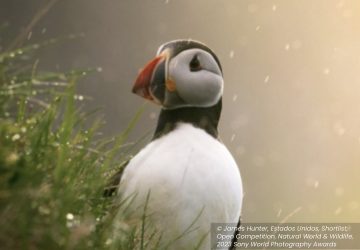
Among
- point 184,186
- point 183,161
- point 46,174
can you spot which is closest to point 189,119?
point 183,161

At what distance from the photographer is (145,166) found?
3.03m

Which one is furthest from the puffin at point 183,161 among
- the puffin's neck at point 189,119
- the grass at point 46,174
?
the grass at point 46,174

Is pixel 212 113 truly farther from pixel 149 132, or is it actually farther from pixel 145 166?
pixel 149 132

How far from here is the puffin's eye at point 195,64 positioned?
3.35 m

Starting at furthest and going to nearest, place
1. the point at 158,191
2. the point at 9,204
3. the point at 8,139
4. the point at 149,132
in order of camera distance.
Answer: the point at 158,191, the point at 149,132, the point at 8,139, the point at 9,204

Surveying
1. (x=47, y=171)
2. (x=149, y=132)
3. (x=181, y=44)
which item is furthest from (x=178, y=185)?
(x=47, y=171)

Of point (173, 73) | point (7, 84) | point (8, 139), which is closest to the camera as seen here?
point (8, 139)

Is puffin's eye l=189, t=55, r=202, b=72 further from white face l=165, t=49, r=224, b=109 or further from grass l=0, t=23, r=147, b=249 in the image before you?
grass l=0, t=23, r=147, b=249

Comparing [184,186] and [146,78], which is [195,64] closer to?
[146,78]

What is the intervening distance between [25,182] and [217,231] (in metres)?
1.36

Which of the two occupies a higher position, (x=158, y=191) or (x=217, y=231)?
(x=158, y=191)

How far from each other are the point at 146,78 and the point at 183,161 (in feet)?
1.66

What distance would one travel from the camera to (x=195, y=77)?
3328 millimetres

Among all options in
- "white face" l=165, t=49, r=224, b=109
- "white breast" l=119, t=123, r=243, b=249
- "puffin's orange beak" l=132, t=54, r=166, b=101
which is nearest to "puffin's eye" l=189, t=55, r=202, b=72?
"white face" l=165, t=49, r=224, b=109
